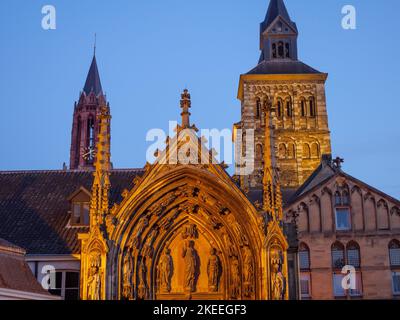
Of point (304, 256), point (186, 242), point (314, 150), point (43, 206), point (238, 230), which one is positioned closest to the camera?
point (238, 230)

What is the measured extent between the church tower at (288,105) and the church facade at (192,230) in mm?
24451

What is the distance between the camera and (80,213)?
96.8ft

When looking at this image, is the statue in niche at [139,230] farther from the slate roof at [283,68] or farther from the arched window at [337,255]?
the slate roof at [283,68]

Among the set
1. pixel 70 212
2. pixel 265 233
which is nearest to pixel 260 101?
pixel 70 212

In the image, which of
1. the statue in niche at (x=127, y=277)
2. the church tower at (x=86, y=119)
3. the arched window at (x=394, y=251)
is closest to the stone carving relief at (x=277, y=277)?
the statue in niche at (x=127, y=277)

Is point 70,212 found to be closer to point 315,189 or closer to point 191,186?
point 191,186

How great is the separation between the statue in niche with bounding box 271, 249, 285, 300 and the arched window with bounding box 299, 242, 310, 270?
1143 cm

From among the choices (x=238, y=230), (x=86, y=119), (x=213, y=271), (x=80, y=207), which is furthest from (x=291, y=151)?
(x=238, y=230)

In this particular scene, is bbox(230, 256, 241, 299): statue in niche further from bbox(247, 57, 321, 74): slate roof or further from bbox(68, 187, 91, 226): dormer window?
bbox(247, 57, 321, 74): slate roof

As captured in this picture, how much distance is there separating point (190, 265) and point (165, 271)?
44.3 inches

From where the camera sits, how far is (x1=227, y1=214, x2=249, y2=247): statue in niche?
25.5 metres

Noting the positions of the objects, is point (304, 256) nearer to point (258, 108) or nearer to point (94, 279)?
point (94, 279)

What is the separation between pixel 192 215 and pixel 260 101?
39.1 meters
